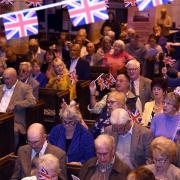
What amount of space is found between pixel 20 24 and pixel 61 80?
235 centimetres

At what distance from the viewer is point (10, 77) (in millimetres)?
7766

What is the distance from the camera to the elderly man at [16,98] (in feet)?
25.4

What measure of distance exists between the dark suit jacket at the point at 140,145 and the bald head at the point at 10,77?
2730 millimetres

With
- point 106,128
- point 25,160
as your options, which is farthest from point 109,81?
point 25,160

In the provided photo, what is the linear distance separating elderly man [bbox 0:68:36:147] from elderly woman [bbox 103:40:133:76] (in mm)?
2351

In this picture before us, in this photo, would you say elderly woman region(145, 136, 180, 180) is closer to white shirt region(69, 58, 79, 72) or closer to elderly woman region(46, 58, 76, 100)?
elderly woman region(46, 58, 76, 100)

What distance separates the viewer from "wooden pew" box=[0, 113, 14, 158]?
7.20m

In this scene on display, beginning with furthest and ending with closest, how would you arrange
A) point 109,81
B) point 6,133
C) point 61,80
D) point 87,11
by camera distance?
point 61,80
point 109,81
point 6,133
point 87,11

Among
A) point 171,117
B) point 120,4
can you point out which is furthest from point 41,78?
point 120,4

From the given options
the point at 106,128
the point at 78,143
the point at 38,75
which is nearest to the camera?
the point at 106,128

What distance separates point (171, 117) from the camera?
19.6 feet

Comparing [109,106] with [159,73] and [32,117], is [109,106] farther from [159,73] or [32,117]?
[159,73]

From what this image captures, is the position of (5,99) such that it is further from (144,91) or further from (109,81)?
(144,91)

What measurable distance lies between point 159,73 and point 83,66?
225 centimetres
